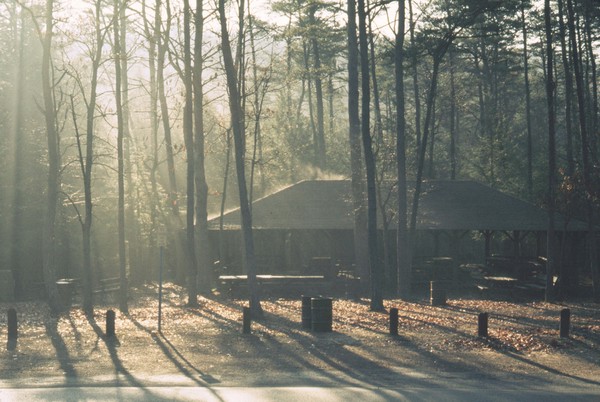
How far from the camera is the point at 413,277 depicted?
3544 cm

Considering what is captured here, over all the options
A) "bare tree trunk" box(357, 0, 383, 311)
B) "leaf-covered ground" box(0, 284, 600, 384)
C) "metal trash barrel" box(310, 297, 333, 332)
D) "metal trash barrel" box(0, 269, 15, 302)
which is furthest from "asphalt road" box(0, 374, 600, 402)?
"metal trash barrel" box(0, 269, 15, 302)

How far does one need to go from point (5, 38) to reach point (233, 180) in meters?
18.0

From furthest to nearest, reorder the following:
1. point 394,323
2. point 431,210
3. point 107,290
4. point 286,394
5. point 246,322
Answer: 1. point 431,210
2. point 107,290
3. point 246,322
4. point 394,323
5. point 286,394

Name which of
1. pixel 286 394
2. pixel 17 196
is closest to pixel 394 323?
pixel 286 394

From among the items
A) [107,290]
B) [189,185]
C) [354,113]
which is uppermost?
[354,113]

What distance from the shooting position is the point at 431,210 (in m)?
36.7

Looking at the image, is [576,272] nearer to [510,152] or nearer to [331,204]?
[331,204]

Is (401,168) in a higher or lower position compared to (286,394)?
higher

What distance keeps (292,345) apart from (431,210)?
20.6m

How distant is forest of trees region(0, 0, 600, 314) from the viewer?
25.4 meters

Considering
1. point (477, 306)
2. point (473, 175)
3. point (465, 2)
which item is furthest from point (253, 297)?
point (473, 175)

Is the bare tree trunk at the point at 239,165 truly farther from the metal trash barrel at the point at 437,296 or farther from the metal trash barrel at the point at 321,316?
the metal trash barrel at the point at 437,296

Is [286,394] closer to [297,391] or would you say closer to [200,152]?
[297,391]

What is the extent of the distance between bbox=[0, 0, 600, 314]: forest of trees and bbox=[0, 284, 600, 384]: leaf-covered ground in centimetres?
230
